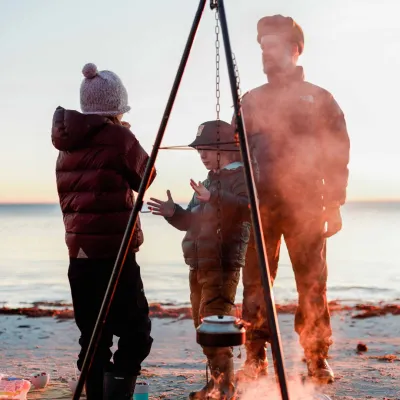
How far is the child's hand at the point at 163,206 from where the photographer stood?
411cm

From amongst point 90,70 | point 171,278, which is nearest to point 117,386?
point 90,70

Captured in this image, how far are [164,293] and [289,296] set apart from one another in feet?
9.16

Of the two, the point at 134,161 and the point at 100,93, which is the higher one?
the point at 100,93

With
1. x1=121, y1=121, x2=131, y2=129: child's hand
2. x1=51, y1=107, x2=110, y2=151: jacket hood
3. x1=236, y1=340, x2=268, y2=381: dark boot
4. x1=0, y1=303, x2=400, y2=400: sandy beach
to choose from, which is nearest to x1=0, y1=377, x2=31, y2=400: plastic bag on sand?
x1=0, y1=303, x2=400, y2=400: sandy beach

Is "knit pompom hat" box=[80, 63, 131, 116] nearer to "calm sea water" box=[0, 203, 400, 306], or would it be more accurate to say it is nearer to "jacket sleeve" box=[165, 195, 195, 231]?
"jacket sleeve" box=[165, 195, 195, 231]

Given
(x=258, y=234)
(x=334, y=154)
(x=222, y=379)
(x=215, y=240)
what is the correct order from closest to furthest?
(x=258, y=234)
(x=222, y=379)
(x=215, y=240)
(x=334, y=154)

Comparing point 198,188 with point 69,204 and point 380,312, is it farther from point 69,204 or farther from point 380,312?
point 380,312

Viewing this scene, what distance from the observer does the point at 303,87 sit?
4.92 metres

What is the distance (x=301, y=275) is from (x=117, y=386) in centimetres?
175

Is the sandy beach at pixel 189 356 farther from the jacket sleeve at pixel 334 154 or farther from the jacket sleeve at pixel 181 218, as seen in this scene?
the jacket sleeve at pixel 334 154

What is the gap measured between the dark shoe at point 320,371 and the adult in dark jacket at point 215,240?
97 centimetres

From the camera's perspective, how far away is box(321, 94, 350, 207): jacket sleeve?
480cm

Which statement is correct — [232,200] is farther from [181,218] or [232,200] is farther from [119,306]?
[119,306]

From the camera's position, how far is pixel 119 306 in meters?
3.86
